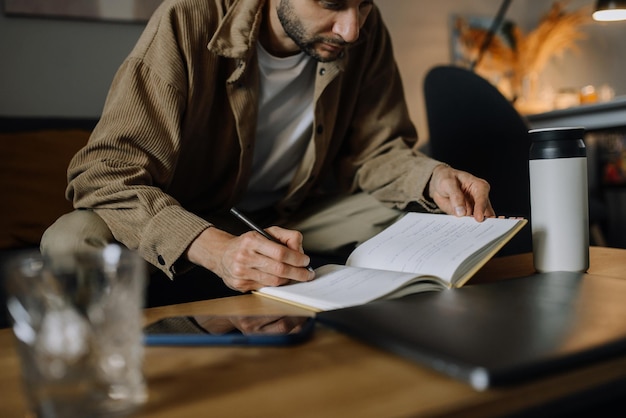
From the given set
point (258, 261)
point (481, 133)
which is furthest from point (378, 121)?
point (258, 261)

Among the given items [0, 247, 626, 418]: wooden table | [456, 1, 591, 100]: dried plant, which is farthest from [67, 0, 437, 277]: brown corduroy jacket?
[456, 1, 591, 100]: dried plant

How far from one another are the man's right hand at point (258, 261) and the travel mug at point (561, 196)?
338 millimetres

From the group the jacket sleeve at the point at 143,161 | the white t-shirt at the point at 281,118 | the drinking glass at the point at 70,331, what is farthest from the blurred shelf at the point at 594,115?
the drinking glass at the point at 70,331

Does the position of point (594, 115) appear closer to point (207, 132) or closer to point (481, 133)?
point (481, 133)

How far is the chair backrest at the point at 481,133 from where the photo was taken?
1.71 metres

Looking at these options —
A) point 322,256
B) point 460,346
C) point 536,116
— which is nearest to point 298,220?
point 322,256

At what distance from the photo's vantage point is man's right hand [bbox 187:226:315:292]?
762mm

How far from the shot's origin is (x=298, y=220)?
1432 mm

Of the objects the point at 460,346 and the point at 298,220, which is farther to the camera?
the point at 298,220

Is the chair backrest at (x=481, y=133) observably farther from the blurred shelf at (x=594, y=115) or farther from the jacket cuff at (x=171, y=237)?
the jacket cuff at (x=171, y=237)

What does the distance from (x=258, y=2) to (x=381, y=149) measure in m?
0.45

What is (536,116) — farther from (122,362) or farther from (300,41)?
(122,362)

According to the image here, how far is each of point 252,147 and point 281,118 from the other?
0.15 metres

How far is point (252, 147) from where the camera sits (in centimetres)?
128
